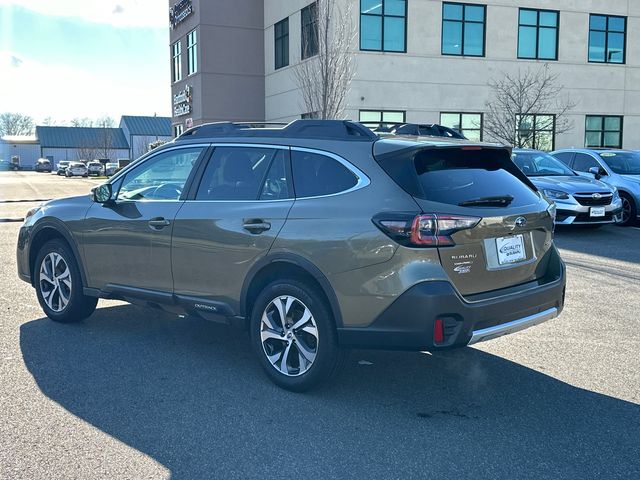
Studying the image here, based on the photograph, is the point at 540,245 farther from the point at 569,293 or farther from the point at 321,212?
the point at 569,293

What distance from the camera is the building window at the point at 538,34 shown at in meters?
28.8

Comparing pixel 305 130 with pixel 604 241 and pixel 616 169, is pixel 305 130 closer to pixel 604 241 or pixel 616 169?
pixel 604 241

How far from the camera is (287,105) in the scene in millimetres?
31391

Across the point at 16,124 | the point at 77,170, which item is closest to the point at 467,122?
the point at 77,170

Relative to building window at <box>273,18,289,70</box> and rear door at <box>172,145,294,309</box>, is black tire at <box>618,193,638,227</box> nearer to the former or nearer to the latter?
rear door at <box>172,145,294,309</box>

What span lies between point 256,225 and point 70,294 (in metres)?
2.48

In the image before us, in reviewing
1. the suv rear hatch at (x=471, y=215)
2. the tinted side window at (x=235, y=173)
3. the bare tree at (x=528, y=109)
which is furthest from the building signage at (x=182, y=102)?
the suv rear hatch at (x=471, y=215)

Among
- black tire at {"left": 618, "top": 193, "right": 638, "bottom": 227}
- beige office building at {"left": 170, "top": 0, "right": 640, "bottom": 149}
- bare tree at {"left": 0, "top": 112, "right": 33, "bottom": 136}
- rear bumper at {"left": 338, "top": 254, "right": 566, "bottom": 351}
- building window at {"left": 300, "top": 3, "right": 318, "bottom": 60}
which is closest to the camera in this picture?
rear bumper at {"left": 338, "top": 254, "right": 566, "bottom": 351}

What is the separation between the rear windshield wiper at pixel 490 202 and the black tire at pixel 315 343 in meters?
1.13

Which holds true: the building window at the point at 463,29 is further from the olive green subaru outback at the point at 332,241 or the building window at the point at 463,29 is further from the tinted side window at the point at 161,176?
the olive green subaru outback at the point at 332,241

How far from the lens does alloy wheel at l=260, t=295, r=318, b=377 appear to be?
4570 mm

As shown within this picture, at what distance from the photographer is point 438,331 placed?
4.10 m

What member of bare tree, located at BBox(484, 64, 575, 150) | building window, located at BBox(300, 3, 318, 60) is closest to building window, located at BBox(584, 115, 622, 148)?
bare tree, located at BBox(484, 64, 575, 150)

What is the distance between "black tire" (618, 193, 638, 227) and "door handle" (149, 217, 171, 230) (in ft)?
37.7
